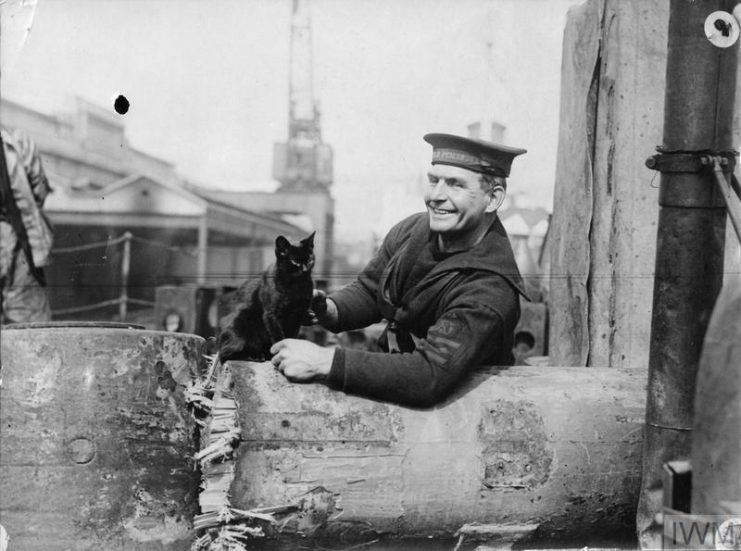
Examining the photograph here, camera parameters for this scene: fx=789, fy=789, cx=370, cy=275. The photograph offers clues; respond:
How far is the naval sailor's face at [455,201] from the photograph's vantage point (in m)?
3.34

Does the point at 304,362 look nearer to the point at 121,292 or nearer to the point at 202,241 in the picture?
the point at 121,292

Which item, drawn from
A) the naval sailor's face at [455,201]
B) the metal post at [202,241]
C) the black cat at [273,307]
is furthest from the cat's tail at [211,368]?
the metal post at [202,241]

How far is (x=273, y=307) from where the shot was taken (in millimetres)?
3445

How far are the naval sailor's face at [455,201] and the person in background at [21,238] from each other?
5.25m

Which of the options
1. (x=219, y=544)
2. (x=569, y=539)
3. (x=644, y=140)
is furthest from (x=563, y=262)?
(x=219, y=544)

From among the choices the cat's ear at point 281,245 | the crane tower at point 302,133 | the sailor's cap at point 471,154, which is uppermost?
the crane tower at point 302,133

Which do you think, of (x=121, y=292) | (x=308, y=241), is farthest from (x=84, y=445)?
(x=121, y=292)

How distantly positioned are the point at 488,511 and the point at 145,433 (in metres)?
1.28

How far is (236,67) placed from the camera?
1020 cm

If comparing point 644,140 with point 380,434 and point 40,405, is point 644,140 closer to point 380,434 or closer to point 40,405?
point 380,434

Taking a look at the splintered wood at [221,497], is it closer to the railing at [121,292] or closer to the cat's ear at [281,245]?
the cat's ear at [281,245]

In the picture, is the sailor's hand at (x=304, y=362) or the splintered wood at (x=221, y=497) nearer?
the splintered wood at (x=221, y=497)

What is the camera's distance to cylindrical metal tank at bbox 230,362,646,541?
283 centimetres

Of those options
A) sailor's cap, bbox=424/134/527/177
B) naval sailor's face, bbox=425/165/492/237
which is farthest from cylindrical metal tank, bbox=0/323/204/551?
sailor's cap, bbox=424/134/527/177
